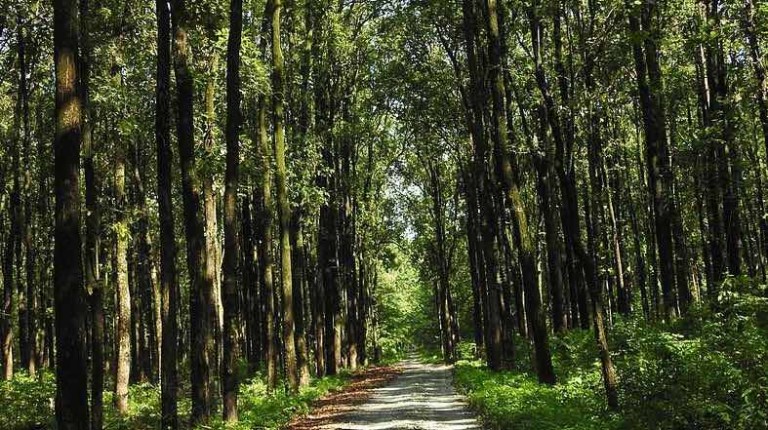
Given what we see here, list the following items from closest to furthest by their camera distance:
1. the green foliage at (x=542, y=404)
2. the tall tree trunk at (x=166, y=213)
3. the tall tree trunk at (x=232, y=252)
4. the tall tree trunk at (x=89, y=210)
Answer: the green foliage at (x=542, y=404) → the tall tree trunk at (x=166, y=213) → the tall tree trunk at (x=232, y=252) → the tall tree trunk at (x=89, y=210)

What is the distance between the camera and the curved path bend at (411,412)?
13.8 m

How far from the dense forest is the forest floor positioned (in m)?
0.84

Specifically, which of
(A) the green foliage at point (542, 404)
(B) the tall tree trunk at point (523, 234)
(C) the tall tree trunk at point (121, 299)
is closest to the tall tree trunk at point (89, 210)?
(C) the tall tree trunk at point (121, 299)

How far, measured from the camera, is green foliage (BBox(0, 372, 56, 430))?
1798cm

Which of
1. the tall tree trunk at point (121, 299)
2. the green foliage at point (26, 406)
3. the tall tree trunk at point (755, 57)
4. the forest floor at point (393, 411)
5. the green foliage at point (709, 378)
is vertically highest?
the tall tree trunk at point (755, 57)

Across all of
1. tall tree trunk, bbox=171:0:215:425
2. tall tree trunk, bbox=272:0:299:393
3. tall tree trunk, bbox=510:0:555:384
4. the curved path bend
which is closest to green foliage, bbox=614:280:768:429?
tall tree trunk, bbox=510:0:555:384

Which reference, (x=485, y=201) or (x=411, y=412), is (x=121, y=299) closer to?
(x=411, y=412)

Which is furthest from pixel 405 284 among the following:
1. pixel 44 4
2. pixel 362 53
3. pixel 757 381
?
pixel 757 381

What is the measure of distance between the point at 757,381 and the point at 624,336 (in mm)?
9734

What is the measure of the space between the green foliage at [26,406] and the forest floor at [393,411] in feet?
25.2

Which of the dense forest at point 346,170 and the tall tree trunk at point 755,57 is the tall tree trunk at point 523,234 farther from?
the tall tree trunk at point 755,57

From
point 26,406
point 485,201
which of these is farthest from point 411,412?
point 26,406

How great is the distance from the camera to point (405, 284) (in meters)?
77.6

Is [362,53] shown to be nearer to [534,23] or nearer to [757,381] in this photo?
[534,23]
